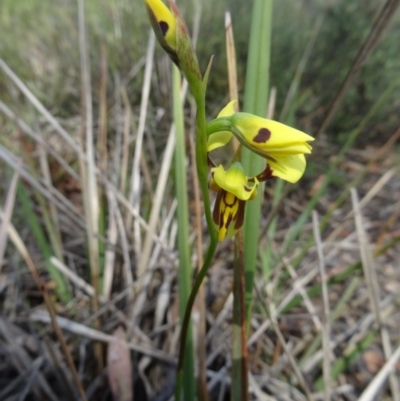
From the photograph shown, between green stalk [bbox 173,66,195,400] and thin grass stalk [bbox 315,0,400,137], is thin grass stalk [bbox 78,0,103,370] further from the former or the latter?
thin grass stalk [bbox 315,0,400,137]

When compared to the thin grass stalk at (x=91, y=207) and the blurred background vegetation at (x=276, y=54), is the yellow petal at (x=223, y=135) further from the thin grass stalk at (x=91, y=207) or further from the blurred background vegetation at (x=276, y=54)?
the blurred background vegetation at (x=276, y=54)

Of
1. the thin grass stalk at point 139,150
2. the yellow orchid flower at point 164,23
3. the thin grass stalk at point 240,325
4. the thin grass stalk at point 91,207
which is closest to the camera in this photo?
the yellow orchid flower at point 164,23

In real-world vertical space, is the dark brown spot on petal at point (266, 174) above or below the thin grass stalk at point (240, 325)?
above

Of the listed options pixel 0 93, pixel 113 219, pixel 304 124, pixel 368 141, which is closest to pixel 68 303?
pixel 113 219

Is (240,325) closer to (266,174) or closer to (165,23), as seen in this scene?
(266,174)

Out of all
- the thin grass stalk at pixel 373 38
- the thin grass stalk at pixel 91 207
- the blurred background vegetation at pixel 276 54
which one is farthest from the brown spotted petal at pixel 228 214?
the blurred background vegetation at pixel 276 54
